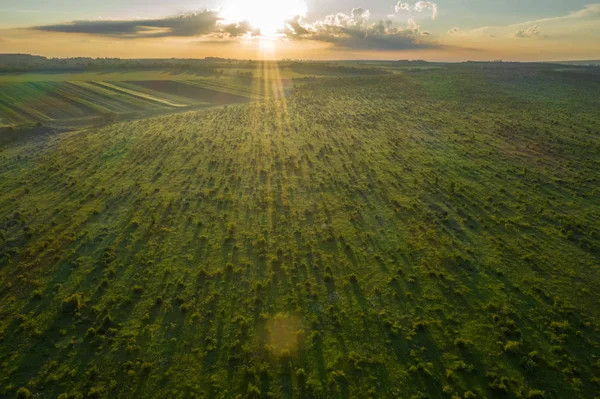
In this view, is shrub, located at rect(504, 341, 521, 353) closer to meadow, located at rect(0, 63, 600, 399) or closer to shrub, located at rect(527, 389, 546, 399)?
meadow, located at rect(0, 63, 600, 399)

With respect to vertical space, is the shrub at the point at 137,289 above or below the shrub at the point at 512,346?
above

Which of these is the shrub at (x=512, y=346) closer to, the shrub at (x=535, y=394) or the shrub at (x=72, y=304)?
the shrub at (x=535, y=394)

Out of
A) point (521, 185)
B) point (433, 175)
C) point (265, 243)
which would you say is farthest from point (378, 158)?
point (265, 243)

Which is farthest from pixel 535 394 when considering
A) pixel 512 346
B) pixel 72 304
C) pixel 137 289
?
pixel 72 304

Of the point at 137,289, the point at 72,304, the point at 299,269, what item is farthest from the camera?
the point at 299,269

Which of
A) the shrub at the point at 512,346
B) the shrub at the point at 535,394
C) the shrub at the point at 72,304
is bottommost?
the shrub at the point at 535,394

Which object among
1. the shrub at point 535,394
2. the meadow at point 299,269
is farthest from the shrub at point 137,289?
the shrub at point 535,394

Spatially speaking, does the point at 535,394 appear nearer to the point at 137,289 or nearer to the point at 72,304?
the point at 137,289

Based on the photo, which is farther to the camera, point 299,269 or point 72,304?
point 299,269

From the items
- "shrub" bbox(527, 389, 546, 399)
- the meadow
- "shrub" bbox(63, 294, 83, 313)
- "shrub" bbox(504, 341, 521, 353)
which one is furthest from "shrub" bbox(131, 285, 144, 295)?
"shrub" bbox(527, 389, 546, 399)
